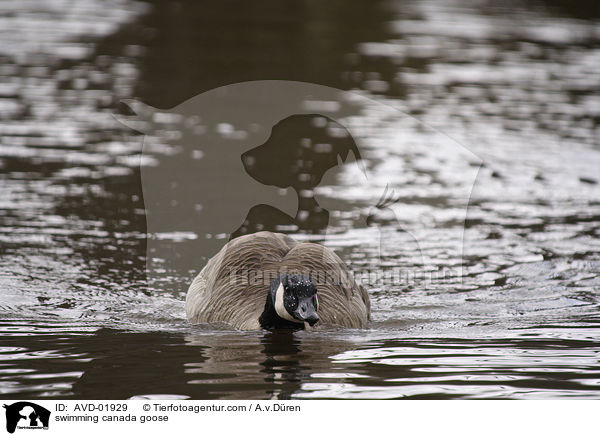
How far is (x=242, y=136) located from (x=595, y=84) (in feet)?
32.3

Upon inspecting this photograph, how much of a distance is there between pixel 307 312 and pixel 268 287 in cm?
126

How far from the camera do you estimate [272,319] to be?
9656mm

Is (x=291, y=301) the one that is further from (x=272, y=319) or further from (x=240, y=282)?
(x=240, y=282)

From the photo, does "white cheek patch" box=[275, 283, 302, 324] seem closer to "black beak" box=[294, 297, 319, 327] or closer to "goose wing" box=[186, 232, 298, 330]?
"black beak" box=[294, 297, 319, 327]

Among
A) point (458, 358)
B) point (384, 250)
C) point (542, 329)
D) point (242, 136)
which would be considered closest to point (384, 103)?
point (242, 136)

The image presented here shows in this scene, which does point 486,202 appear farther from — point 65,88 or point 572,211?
point 65,88

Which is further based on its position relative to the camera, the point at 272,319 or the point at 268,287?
the point at 268,287

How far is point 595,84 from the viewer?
23.3m
